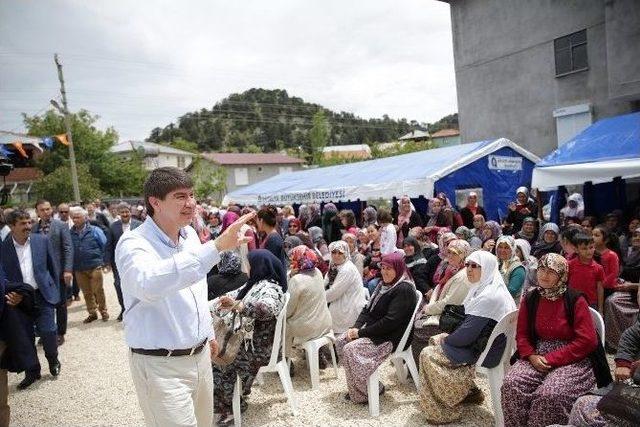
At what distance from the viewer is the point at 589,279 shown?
4.40 meters

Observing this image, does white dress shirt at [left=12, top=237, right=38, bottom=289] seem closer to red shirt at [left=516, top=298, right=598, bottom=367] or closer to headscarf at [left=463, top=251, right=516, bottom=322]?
headscarf at [left=463, top=251, right=516, bottom=322]

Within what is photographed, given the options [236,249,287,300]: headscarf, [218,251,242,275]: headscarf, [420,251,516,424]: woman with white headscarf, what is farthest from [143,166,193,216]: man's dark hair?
[218,251,242,275]: headscarf

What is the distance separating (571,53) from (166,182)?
17.9 meters

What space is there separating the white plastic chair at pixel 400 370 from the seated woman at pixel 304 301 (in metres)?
0.77

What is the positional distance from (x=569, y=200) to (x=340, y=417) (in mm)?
7423

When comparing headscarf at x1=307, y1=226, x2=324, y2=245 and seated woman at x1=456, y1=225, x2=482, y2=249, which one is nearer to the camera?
seated woman at x1=456, y1=225, x2=482, y2=249

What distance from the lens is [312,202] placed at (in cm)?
1321

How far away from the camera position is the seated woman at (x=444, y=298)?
13.0ft

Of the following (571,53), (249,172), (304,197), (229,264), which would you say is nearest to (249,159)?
(249,172)

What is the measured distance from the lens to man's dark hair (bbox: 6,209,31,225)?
481 cm

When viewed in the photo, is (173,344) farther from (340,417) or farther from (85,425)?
(85,425)

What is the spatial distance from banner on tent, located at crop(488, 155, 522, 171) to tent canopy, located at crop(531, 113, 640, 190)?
2.78 meters

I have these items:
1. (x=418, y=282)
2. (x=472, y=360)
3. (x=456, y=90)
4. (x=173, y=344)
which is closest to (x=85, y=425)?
(x=173, y=344)

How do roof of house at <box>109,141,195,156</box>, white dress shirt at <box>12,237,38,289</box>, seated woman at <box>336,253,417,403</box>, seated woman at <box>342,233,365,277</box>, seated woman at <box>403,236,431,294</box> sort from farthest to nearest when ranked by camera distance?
1. roof of house at <box>109,141,195,156</box>
2. seated woman at <box>342,233,365,277</box>
3. seated woman at <box>403,236,431,294</box>
4. white dress shirt at <box>12,237,38,289</box>
5. seated woman at <box>336,253,417,403</box>
